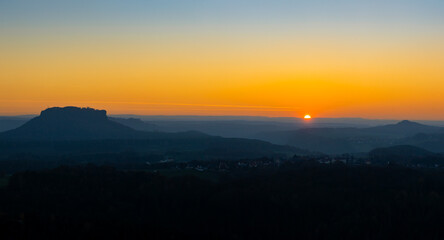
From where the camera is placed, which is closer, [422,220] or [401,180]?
[422,220]

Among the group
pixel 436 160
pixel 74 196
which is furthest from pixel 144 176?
pixel 436 160

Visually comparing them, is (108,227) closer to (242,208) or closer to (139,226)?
(139,226)

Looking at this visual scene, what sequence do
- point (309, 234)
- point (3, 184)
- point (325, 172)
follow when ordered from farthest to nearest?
point (325, 172) < point (3, 184) < point (309, 234)

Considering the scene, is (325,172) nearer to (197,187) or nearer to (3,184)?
(197,187)

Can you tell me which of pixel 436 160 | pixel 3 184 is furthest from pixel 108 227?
pixel 436 160

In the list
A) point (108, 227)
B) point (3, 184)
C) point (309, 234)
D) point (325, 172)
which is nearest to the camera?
point (108, 227)

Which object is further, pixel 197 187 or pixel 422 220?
pixel 197 187
